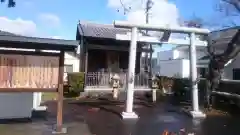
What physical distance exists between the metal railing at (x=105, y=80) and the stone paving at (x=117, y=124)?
8278 millimetres

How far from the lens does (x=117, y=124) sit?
9477 millimetres

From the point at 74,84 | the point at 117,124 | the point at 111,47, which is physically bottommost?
the point at 117,124

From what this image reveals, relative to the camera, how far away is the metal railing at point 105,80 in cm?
2045

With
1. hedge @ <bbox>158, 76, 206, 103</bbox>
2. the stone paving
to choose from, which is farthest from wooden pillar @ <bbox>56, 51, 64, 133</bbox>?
hedge @ <bbox>158, 76, 206, 103</bbox>

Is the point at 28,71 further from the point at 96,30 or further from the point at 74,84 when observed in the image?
the point at 96,30

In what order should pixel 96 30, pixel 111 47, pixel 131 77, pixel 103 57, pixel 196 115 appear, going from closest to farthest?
pixel 131 77 < pixel 196 115 < pixel 111 47 < pixel 96 30 < pixel 103 57

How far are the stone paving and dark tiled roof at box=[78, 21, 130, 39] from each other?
32.5ft

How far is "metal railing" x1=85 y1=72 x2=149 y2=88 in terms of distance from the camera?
20453mm

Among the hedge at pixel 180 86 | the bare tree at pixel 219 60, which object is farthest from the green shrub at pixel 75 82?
the bare tree at pixel 219 60

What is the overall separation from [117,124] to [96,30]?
14.2m

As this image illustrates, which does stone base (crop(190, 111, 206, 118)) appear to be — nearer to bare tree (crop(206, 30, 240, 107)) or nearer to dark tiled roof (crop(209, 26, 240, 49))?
bare tree (crop(206, 30, 240, 107))

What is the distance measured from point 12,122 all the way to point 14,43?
2.96 meters

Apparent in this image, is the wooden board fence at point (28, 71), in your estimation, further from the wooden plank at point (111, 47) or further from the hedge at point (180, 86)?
the wooden plank at point (111, 47)

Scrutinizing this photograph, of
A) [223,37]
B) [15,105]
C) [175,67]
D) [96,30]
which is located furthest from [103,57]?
[175,67]
